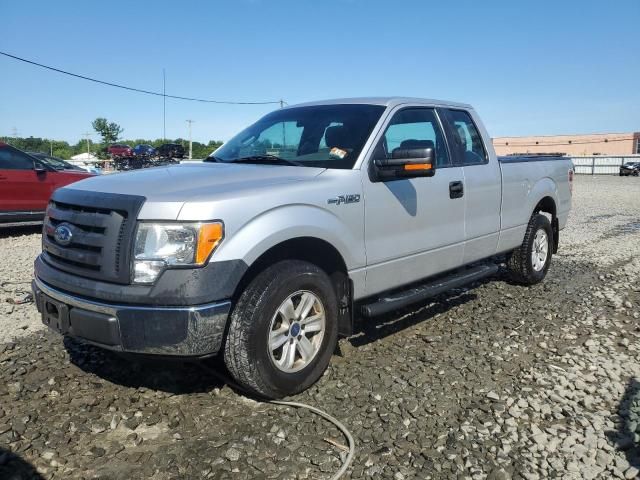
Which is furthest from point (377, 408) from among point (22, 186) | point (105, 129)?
point (105, 129)

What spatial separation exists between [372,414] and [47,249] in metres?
2.32

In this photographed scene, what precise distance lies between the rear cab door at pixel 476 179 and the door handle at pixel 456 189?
89 millimetres

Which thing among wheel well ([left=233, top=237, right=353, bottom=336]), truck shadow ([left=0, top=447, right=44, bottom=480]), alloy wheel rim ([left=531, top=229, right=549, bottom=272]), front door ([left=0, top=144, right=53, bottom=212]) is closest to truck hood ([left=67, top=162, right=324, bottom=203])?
wheel well ([left=233, top=237, right=353, bottom=336])

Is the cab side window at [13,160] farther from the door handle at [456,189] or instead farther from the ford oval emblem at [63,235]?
the door handle at [456,189]

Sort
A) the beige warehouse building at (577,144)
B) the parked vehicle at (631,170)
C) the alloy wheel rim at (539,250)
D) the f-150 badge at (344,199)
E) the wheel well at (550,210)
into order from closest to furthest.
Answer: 1. the f-150 badge at (344,199)
2. the alloy wheel rim at (539,250)
3. the wheel well at (550,210)
4. the parked vehicle at (631,170)
5. the beige warehouse building at (577,144)

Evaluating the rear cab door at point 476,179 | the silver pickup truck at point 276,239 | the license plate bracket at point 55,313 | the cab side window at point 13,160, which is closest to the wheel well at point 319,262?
the silver pickup truck at point 276,239

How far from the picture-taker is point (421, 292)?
166 inches

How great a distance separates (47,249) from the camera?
3.45 m

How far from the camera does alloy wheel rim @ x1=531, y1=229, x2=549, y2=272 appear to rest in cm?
609

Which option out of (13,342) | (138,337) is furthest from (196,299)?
(13,342)

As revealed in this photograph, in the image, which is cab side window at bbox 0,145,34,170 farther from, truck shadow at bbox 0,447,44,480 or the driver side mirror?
the driver side mirror

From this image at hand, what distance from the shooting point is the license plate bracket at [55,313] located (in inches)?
121

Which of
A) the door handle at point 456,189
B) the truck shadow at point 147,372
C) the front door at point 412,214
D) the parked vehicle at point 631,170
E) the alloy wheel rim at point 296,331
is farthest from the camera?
the parked vehicle at point 631,170

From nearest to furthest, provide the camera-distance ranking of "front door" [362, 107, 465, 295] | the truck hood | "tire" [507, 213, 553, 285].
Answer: the truck hood, "front door" [362, 107, 465, 295], "tire" [507, 213, 553, 285]
